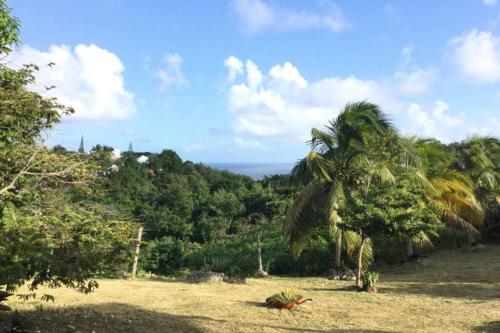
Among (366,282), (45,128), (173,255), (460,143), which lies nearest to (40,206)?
(45,128)

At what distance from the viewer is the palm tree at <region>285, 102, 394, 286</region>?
13352 mm

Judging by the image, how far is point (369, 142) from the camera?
1355 cm

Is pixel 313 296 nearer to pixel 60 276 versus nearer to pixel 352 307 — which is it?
pixel 352 307

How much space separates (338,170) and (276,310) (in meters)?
5.93

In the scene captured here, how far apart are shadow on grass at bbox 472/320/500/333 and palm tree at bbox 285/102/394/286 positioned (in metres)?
5.52

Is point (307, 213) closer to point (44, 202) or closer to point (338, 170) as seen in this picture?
point (338, 170)

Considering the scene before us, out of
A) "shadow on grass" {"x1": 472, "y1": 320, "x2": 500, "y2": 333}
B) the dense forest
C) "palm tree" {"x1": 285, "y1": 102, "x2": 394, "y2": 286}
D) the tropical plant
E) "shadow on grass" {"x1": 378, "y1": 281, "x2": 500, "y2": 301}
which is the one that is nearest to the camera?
the dense forest

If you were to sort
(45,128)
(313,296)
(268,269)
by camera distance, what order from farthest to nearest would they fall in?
(268,269), (313,296), (45,128)

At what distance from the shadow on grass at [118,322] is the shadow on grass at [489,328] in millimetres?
1619

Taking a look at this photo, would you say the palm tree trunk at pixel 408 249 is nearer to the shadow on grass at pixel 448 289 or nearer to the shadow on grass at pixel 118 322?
the shadow on grass at pixel 448 289

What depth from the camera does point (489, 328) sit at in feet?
25.3

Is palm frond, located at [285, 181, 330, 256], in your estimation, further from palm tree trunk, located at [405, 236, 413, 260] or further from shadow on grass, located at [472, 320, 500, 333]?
shadow on grass, located at [472, 320, 500, 333]

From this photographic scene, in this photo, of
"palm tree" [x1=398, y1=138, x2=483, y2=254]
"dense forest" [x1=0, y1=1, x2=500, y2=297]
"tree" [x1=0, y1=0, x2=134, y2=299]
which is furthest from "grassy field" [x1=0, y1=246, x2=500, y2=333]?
"palm tree" [x1=398, y1=138, x2=483, y2=254]

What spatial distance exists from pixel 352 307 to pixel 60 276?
19.8 feet
